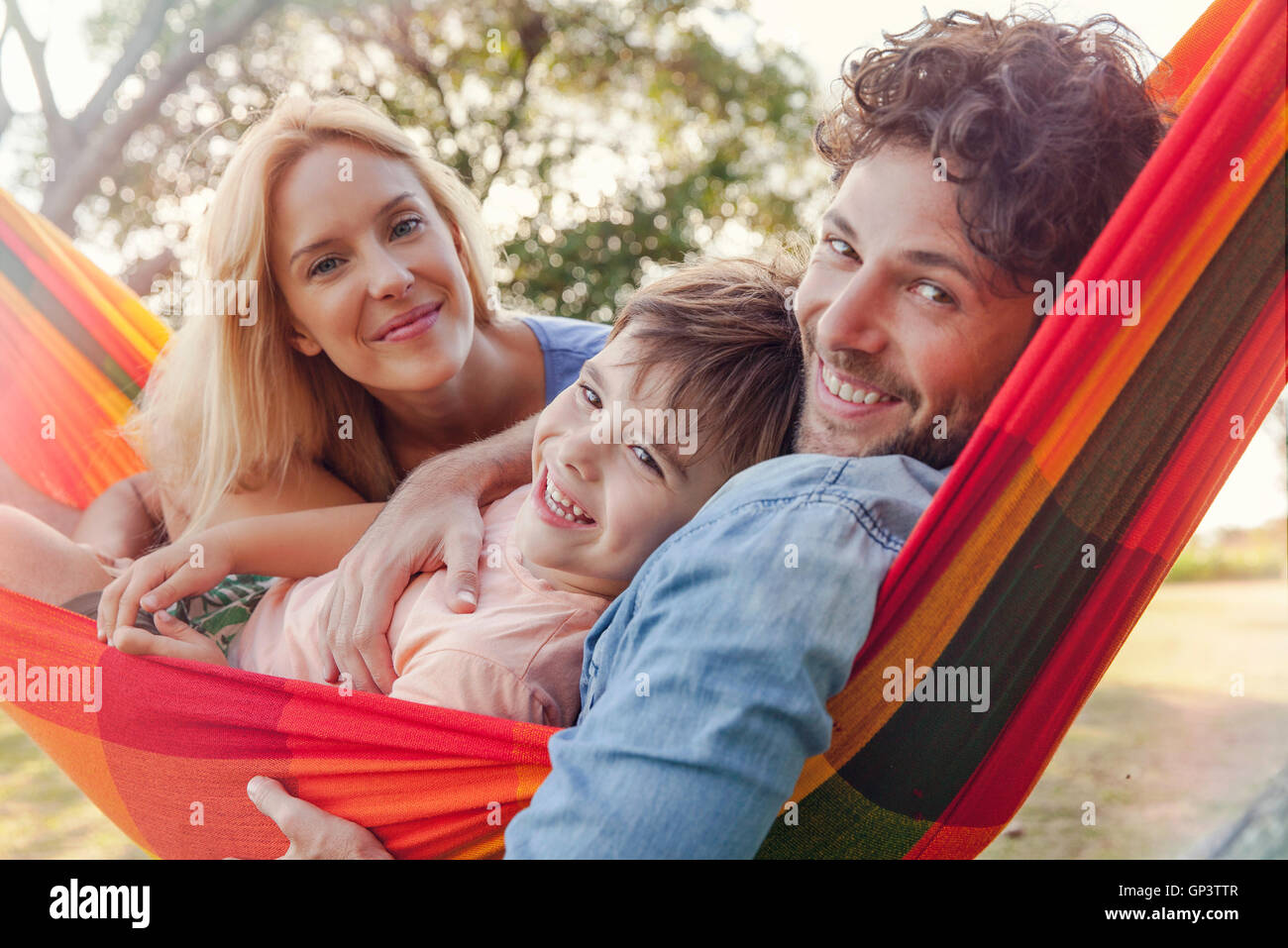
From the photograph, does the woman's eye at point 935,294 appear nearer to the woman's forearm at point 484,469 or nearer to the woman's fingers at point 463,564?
the woman's fingers at point 463,564

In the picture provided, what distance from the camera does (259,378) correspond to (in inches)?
74.1

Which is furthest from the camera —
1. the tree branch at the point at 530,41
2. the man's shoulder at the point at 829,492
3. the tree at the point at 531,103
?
the tree branch at the point at 530,41

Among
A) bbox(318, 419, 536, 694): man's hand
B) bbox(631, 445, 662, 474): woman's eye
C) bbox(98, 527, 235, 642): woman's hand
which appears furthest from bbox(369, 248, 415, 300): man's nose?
bbox(631, 445, 662, 474): woman's eye

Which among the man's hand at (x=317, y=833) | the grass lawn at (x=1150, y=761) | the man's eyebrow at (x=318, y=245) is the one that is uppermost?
the man's eyebrow at (x=318, y=245)

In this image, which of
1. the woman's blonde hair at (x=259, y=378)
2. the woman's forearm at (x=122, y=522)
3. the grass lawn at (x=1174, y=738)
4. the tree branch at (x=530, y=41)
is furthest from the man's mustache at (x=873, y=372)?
the tree branch at (x=530, y=41)

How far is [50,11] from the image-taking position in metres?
4.26

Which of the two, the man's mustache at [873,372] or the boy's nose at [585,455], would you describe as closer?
the man's mustache at [873,372]

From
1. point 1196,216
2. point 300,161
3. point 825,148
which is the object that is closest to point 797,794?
point 1196,216

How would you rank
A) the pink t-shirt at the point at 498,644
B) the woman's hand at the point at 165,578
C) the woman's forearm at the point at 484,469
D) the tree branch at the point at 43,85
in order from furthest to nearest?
the tree branch at the point at 43,85
the woman's forearm at the point at 484,469
the woman's hand at the point at 165,578
the pink t-shirt at the point at 498,644

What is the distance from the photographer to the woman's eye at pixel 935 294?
1.12 metres

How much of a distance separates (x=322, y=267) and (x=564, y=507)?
76cm

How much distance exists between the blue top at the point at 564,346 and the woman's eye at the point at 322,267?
430 millimetres
